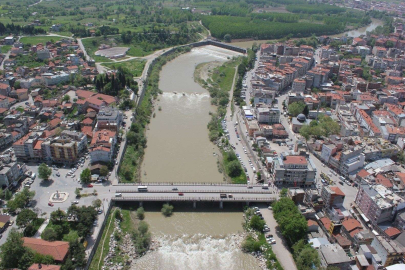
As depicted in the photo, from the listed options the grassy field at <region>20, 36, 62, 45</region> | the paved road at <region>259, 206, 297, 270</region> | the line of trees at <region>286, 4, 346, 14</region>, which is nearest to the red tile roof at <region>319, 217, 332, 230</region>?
the paved road at <region>259, 206, 297, 270</region>

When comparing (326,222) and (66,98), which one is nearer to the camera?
(326,222)

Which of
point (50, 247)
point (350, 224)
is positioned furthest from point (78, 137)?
Answer: point (350, 224)

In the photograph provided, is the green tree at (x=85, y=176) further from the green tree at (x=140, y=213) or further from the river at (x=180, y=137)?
the green tree at (x=140, y=213)

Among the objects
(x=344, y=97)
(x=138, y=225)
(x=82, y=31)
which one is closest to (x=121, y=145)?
(x=138, y=225)

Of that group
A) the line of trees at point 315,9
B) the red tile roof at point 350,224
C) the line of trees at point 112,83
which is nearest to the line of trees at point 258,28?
the line of trees at point 315,9

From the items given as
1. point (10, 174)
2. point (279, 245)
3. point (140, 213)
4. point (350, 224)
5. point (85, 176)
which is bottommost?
point (279, 245)

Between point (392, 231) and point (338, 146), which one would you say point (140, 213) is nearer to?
point (392, 231)

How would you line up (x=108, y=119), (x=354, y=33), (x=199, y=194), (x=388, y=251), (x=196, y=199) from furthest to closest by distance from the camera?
(x=354, y=33) < (x=108, y=119) < (x=199, y=194) < (x=196, y=199) < (x=388, y=251)
